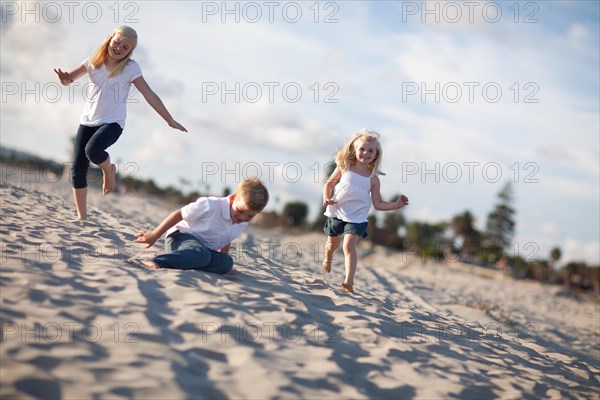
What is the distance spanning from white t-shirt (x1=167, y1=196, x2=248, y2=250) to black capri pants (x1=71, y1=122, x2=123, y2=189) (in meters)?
1.40

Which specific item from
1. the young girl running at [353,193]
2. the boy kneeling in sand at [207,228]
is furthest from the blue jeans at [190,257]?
the young girl running at [353,193]

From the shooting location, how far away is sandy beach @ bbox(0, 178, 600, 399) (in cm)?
303

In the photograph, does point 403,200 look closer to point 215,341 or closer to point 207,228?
point 207,228

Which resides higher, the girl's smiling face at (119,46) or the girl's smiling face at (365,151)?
the girl's smiling face at (119,46)

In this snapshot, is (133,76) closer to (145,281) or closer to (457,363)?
(145,281)

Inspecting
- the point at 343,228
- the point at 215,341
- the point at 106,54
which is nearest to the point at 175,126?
the point at 106,54

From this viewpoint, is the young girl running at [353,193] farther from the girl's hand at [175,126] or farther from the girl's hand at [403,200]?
the girl's hand at [175,126]

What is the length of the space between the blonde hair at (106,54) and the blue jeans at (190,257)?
6.34 ft

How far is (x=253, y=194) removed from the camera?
4668 mm

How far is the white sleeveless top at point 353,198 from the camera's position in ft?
19.2

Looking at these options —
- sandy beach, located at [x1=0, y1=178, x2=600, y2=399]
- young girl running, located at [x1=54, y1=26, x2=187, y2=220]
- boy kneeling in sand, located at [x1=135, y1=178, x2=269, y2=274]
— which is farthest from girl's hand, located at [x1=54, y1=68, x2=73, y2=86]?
boy kneeling in sand, located at [x1=135, y1=178, x2=269, y2=274]

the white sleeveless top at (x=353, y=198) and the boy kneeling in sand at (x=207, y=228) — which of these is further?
the white sleeveless top at (x=353, y=198)

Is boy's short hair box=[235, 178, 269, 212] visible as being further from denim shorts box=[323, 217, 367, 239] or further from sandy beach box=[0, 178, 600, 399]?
denim shorts box=[323, 217, 367, 239]

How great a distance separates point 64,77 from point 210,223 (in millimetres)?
2423
